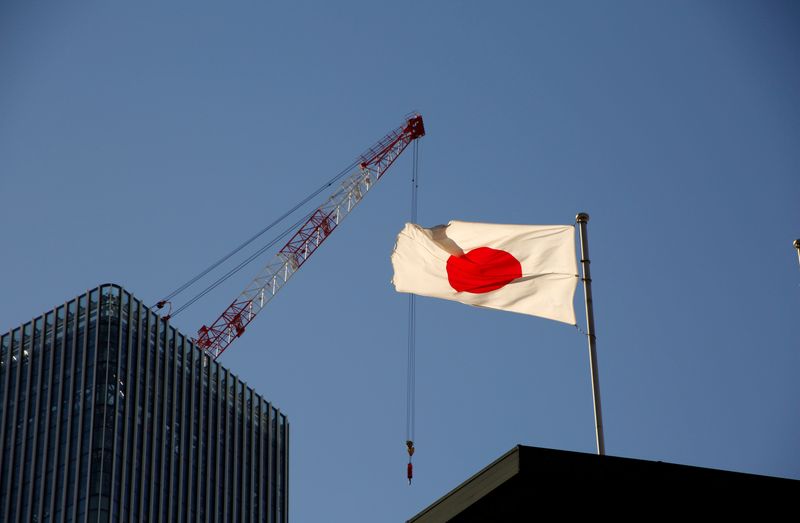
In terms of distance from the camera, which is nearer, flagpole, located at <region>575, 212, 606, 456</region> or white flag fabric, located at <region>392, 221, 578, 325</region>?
flagpole, located at <region>575, 212, 606, 456</region>

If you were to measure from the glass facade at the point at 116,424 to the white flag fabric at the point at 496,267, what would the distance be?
8559 cm

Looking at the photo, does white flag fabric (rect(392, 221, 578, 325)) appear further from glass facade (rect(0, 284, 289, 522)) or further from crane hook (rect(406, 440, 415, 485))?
glass facade (rect(0, 284, 289, 522))

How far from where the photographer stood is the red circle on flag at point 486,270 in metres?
42.9

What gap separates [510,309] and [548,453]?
440 inches

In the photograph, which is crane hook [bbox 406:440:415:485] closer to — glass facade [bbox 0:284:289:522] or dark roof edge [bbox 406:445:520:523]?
dark roof edge [bbox 406:445:520:523]

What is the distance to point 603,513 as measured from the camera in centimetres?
3334

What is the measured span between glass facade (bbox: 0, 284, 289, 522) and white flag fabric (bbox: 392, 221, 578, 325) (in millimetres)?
85591

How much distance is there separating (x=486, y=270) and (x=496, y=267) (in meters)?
0.33

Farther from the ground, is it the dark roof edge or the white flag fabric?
the white flag fabric

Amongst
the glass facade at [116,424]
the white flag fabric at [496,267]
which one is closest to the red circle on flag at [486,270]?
the white flag fabric at [496,267]

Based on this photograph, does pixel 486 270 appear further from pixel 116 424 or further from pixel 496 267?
pixel 116 424

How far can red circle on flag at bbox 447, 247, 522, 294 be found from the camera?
42.9 meters

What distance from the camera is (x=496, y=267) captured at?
141ft

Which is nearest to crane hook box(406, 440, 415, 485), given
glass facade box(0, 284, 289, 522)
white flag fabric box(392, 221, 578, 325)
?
white flag fabric box(392, 221, 578, 325)
